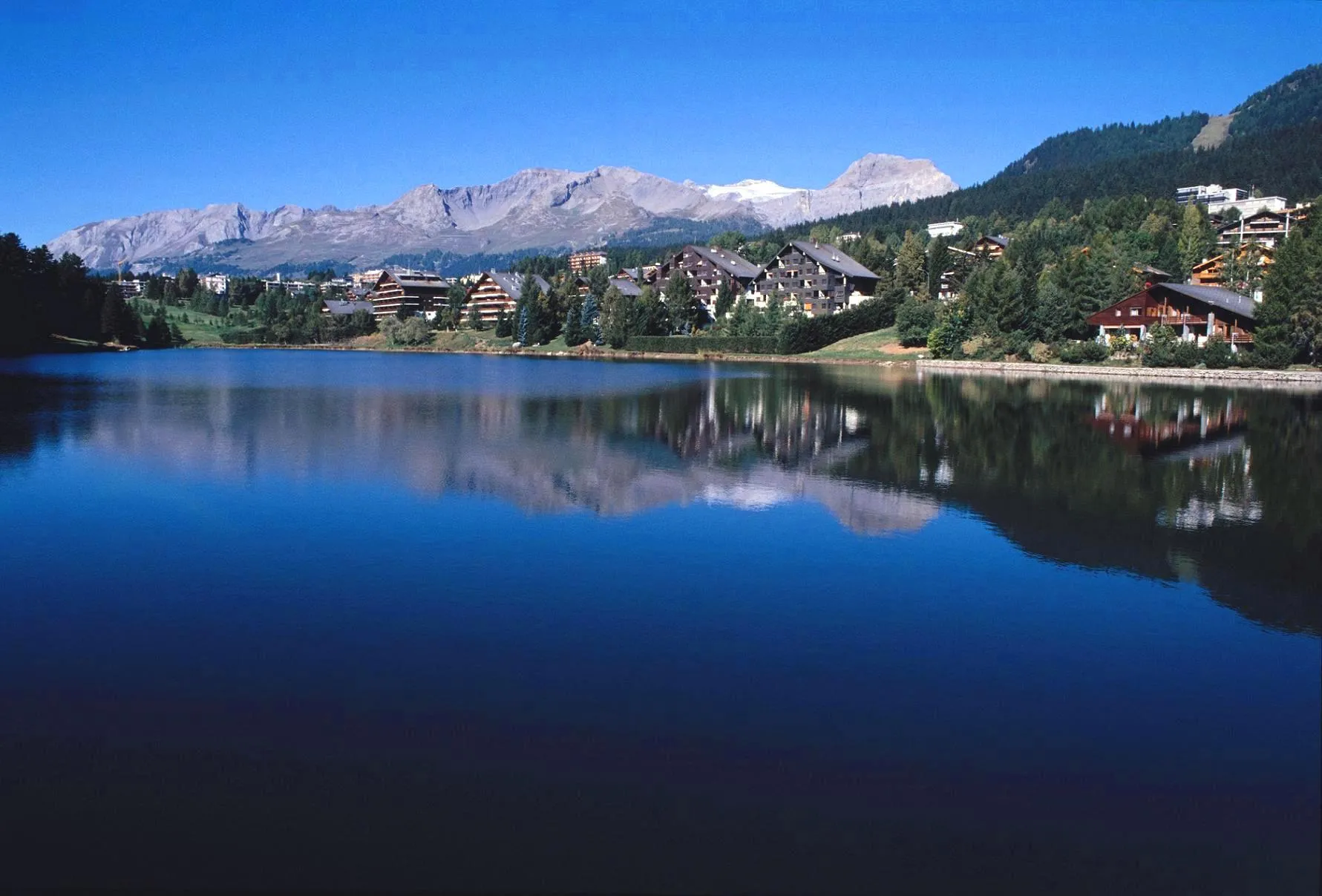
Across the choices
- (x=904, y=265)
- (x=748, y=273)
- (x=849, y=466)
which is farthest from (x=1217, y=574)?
(x=748, y=273)

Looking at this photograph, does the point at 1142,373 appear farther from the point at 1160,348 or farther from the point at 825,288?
the point at 825,288

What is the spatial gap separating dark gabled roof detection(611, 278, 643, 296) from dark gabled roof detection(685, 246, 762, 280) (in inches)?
313

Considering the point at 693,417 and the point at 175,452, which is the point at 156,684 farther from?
the point at 693,417

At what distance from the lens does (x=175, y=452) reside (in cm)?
2364

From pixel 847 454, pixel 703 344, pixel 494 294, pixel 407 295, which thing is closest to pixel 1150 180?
pixel 703 344

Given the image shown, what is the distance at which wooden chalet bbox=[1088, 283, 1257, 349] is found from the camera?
59.5 metres

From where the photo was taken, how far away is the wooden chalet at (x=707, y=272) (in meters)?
105

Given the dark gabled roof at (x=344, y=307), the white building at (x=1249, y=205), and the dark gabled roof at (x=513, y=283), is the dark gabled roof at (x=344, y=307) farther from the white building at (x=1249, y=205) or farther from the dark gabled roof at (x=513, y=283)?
the white building at (x=1249, y=205)

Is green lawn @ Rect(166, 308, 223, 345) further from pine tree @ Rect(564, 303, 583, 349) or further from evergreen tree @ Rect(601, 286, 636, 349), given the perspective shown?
evergreen tree @ Rect(601, 286, 636, 349)

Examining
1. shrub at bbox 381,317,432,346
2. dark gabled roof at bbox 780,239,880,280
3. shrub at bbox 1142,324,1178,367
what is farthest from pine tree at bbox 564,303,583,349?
shrub at bbox 1142,324,1178,367

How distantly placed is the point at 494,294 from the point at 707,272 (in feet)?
97.4

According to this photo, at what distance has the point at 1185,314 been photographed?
62.2m

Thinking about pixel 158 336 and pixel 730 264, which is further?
pixel 158 336

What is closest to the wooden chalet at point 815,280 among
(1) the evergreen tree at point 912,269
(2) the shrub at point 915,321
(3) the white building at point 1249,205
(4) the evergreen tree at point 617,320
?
→ (1) the evergreen tree at point 912,269
